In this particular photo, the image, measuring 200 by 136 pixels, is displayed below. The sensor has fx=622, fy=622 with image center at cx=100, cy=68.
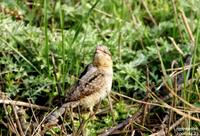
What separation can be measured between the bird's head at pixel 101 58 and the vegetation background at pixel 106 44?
7.8 inches

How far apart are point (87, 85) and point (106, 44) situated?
76 cm

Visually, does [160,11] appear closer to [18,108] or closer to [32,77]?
[32,77]

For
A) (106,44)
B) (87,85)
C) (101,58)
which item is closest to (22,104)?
(87,85)

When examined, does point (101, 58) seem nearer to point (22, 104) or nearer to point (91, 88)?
point (91, 88)

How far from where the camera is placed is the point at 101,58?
4559 millimetres

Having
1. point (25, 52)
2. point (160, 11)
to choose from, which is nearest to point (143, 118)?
point (25, 52)

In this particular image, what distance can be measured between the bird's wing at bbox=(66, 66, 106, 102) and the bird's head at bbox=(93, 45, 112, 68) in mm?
76

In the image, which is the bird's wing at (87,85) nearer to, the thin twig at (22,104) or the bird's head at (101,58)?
the bird's head at (101,58)

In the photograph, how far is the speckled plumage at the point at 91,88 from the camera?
14.6 feet

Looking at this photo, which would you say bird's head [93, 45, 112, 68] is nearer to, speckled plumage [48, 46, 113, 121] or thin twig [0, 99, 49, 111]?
speckled plumage [48, 46, 113, 121]

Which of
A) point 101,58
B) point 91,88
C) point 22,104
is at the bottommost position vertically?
point 22,104

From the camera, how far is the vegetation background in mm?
4594

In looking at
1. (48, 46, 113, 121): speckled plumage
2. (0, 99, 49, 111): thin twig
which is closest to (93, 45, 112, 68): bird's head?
(48, 46, 113, 121): speckled plumage

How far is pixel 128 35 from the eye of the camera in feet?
18.0
